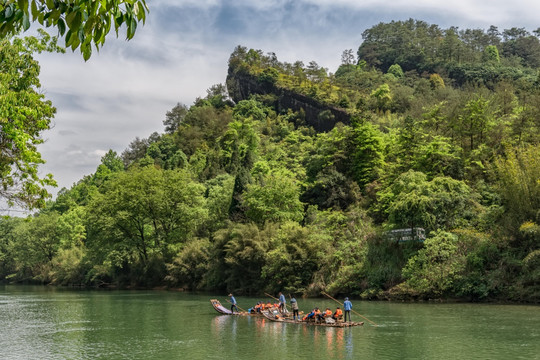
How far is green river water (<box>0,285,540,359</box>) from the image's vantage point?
19141mm

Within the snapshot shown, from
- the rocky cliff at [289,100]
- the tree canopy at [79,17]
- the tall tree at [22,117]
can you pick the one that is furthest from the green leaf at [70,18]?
the rocky cliff at [289,100]

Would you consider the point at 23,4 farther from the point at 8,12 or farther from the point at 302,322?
the point at 302,322

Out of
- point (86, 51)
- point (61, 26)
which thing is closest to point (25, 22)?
point (61, 26)

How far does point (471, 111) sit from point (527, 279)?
18.6m

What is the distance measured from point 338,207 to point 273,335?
2724 cm

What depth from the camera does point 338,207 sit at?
5003 centimetres

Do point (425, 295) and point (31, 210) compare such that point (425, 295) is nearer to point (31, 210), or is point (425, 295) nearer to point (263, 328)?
point (263, 328)

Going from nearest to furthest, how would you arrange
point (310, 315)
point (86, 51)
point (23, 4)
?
point (23, 4) → point (86, 51) → point (310, 315)

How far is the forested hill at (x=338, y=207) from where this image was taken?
34.6 metres

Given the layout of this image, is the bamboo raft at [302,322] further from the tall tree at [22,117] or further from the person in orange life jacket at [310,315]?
the tall tree at [22,117]

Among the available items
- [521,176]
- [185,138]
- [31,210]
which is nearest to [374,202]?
[521,176]

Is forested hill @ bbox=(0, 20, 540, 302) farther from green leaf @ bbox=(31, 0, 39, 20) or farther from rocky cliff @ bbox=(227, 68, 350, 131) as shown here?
green leaf @ bbox=(31, 0, 39, 20)

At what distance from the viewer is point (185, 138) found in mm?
99688

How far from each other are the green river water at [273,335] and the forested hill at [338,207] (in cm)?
410
